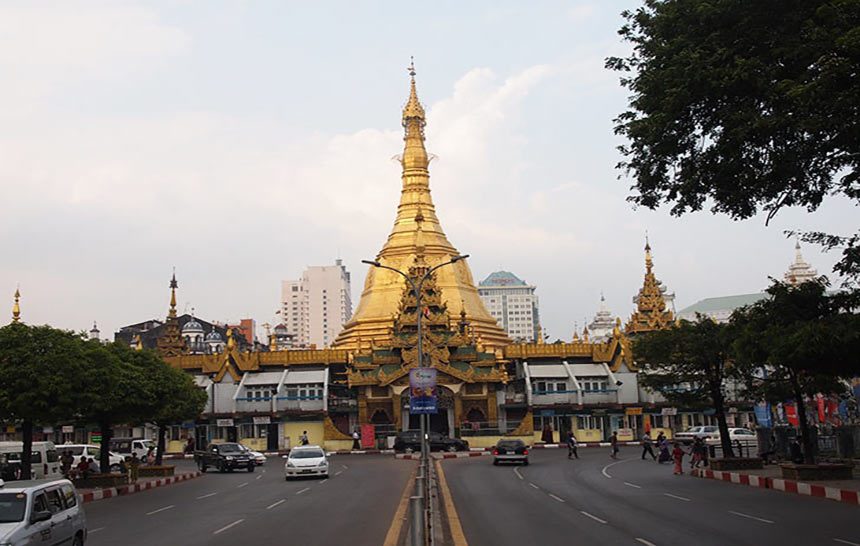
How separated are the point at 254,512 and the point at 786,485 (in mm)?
15898

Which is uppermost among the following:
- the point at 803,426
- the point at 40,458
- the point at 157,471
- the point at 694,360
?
the point at 694,360

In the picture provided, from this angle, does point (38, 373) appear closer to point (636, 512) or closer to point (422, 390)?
point (422, 390)

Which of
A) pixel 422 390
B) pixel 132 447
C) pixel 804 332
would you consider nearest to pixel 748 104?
pixel 804 332

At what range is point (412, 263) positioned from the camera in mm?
74688

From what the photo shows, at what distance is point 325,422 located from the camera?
63062 mm

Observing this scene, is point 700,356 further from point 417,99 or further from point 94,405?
point 417,99

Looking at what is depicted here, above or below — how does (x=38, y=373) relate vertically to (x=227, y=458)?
above

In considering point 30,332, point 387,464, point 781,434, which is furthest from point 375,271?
point 30,332

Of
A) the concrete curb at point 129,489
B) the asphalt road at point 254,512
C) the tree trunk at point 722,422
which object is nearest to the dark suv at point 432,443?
the concrete curb at point 129,489

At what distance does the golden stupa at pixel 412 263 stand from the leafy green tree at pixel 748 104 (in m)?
51.6

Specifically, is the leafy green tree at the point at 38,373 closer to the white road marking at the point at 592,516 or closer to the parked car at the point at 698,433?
the white road marking at the point at 592,516

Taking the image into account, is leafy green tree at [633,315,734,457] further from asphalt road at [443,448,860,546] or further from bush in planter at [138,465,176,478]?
bush in planter at [138,465,176,478]

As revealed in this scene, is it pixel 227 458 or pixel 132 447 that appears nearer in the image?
pixel 227 458

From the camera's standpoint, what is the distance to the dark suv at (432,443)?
184ft
